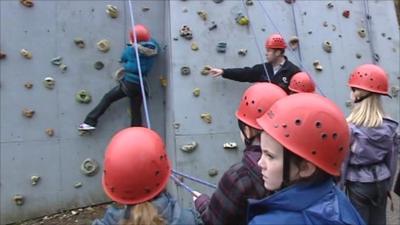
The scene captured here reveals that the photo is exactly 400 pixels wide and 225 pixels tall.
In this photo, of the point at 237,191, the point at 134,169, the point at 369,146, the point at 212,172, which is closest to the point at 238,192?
the point at 237,191

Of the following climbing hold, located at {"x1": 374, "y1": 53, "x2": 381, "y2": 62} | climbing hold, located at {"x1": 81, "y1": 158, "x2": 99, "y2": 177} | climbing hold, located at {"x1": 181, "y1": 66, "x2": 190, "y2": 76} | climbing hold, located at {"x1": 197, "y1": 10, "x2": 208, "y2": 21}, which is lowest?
climbing hold, located at {"x1": 81, "y1": 158, "x2": 99, "y2": 177}

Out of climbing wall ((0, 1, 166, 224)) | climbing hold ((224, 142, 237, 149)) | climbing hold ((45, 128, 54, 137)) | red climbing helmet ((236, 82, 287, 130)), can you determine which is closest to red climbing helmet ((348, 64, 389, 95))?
red climbing helmet ((236, 82, 287, 130))

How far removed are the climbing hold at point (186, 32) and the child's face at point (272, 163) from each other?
4092 millimetres

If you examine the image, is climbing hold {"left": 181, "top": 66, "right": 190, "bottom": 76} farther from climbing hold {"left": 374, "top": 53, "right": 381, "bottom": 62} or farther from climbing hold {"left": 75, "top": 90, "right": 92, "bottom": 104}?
climbing hold {"left": 374, "top": 53, "right": 381, "bottom": 62}

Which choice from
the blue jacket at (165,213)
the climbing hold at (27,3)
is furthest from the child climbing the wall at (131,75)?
the blue jacket at (165,213)

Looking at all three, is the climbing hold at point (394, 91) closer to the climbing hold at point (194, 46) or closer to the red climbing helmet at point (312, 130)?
the climbing hold at point (194, 46)

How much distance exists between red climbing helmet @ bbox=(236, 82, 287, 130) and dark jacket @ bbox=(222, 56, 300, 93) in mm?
2580

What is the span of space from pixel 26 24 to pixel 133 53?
4.16ft

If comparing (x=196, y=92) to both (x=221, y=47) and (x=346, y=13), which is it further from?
(x=346, y=13)

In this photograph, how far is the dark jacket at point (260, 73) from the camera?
5.52m

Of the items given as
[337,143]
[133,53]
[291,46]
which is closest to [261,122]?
[337,143]

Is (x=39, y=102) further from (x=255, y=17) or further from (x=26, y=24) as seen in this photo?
(x=255, y=17)

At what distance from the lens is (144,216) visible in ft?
6.64

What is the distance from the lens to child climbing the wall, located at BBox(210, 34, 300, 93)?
5.53 m
